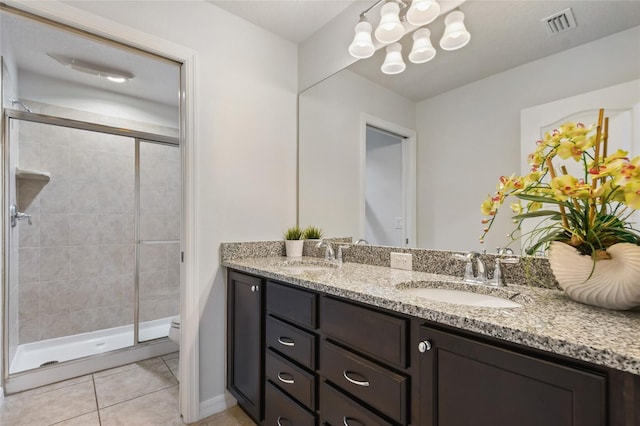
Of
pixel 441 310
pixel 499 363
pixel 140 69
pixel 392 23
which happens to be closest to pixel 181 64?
pixel 140 69

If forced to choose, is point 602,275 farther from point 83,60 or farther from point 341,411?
point 83,60

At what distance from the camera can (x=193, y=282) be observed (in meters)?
1.74

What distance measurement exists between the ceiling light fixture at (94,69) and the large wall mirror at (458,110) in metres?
1.76

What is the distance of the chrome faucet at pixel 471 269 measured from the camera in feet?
3.95

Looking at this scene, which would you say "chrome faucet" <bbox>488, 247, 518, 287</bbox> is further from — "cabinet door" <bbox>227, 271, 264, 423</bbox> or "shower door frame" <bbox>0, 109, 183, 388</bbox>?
"shower door frame" <bbox>0, 109, 183, 388</bbox>

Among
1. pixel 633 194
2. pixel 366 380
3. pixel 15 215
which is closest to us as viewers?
pixel 633 194

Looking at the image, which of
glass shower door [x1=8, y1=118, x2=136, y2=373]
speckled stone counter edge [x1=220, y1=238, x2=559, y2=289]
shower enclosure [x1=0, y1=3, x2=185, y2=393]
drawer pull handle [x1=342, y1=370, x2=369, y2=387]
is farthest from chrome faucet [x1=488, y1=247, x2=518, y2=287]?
glass shower door [x1=8, y1=118, x2=136, y2=373]

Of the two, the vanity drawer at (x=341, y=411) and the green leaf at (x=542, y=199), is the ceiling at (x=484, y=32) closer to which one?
the green leaf at (x=542, y=199)

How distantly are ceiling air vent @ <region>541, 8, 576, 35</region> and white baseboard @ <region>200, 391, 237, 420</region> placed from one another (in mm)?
2396

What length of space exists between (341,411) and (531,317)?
0.72 meters

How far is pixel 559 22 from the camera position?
3.73 ft

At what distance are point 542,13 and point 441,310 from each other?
123 cm

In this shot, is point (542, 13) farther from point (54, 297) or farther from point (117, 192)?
point (54, 297)

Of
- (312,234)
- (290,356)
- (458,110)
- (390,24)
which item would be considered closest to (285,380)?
(290,356)
